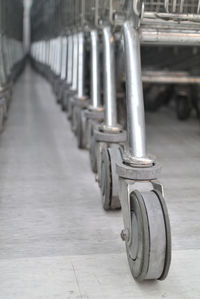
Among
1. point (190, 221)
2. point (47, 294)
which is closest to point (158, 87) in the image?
point (190, 221)

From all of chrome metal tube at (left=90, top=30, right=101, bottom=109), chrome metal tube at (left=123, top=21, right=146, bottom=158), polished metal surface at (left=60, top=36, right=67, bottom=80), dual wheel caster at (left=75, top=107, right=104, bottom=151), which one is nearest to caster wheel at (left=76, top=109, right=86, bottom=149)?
dual wheel caster at (left=75, top=107, right=104, bottom=151)

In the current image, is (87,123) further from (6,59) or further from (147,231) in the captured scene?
(6,59)

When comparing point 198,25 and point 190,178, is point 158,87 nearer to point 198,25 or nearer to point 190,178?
point 190,178

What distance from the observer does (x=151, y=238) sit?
1168 mm

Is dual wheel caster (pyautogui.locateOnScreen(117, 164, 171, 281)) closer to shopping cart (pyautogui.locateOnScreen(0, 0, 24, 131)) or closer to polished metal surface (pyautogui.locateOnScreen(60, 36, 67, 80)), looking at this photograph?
shopping cart (pyautogui.locateOnScreen(0, 0, 24, 131))

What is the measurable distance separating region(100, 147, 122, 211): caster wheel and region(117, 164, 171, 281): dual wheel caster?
0.43 meters

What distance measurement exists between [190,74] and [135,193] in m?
1.99

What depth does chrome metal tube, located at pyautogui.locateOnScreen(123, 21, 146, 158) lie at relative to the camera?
1371 millimetres

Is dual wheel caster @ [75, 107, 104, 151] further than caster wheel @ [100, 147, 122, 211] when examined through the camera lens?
Yes

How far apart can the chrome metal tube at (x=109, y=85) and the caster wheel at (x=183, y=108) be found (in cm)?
188

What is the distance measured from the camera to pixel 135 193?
1.27 metres

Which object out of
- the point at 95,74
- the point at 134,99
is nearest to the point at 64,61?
the point at 95,74

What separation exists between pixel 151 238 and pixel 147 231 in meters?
0.02

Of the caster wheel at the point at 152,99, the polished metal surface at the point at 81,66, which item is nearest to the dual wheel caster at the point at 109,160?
the polished metal surface at the point at 81,66
